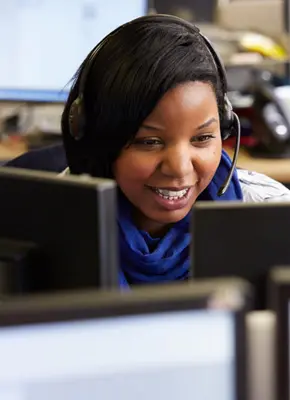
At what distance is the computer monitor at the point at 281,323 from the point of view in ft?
1.94

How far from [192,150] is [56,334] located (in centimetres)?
59

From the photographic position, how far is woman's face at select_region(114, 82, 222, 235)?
1091mm

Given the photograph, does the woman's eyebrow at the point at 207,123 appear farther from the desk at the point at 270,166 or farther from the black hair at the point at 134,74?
the desk at the point at 270,166

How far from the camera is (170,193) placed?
3.78 feet

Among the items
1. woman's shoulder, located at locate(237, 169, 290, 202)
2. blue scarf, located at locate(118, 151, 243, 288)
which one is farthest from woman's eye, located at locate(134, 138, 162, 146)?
woman's shoulder, located at locate(237, 169, 290, 202)

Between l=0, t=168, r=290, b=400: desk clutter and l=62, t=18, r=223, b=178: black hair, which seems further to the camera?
l=62, t=18, r=223, b=178: black hair

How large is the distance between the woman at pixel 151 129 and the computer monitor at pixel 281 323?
1.63 feet

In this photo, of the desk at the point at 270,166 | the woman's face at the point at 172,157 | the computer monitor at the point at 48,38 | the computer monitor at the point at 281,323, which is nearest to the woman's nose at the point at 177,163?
the woman's face at the point at 172,157

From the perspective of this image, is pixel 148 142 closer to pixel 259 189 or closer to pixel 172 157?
pixel 172 157

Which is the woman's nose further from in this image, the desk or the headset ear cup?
the desk

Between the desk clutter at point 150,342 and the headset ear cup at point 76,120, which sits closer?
the desk clutter at point 150,342

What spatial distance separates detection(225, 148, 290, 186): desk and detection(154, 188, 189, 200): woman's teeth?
0.86 m

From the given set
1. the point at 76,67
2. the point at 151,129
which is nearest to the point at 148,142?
the point at 151,129

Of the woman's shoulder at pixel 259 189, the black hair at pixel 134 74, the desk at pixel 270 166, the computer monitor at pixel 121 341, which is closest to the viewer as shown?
the computer monitor at pixel 121 341
